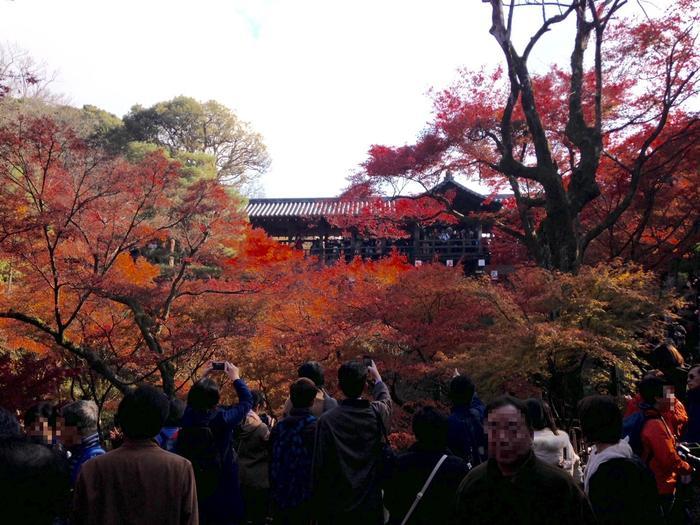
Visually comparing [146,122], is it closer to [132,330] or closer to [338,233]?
[338,233]

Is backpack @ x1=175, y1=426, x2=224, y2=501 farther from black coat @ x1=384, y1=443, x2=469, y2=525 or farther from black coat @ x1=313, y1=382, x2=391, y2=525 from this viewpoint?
black coat @ x1=384, y1=443, x2=469, y2=525

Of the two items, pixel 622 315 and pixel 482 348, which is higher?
pixel 622 315

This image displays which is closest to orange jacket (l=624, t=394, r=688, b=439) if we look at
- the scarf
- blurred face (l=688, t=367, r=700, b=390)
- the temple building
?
blurred face (l=688, t=367, r=700, b=390)

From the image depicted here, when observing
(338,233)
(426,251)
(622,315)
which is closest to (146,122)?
(338,233)

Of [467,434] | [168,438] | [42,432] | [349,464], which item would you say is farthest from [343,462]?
[42,432]

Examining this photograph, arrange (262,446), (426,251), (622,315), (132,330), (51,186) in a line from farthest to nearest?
(426,251)
(132,330)
(51,186)
(622,315)
(262,446)

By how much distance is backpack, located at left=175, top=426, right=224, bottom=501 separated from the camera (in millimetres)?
3307

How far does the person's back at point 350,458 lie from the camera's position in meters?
3.19

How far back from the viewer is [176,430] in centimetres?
368

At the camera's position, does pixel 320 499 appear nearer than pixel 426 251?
Yes

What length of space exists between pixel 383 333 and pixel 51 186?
5327 millimetres

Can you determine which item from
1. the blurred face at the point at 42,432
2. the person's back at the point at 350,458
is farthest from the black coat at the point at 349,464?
the blurred face at the point at 42,432

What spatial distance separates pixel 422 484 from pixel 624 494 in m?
0.91

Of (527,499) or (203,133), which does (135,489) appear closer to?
(527,499)
